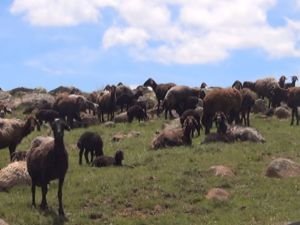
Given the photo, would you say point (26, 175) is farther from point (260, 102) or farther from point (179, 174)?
point (260, 102)

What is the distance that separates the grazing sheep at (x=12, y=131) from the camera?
1099 inches

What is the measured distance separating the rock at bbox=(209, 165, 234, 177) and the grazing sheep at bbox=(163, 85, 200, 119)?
58.2 ft

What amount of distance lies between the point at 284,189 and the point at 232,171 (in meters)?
2.71

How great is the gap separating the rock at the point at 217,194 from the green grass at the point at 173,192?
0.64ft

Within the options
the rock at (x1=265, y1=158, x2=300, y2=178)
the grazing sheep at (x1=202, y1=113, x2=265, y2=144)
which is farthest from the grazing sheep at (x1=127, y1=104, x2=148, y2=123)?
the rock at (x1=265, y1=158, x2=300, y2=178)

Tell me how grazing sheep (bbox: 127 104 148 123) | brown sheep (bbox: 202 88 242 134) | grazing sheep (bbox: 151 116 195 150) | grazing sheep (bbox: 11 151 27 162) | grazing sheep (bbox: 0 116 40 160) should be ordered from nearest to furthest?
grazing sheep (bbox: 11 151 27 162)
grazing sheep (bbox: 0 116 40 160)
grazing sheep (bbox: 151 116 195 150)
brown sheep (bbox: 202 88 242 134)
grazing sheep (bbox: 127 104 148 123)

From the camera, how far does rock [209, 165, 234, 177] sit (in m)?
21.9

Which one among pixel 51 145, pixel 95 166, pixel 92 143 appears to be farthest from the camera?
pixel 92 143

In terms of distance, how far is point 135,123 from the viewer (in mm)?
38281

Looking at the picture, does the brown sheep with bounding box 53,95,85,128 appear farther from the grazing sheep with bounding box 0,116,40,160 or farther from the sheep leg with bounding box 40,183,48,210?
the sheep leg with bounding box 40,183,48,210

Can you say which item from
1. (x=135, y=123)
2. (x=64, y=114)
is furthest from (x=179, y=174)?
(x=64, y=114)

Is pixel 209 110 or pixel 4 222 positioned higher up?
pixel 209 110

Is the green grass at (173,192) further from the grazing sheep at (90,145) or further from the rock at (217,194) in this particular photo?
the grazing sheep at (90,145)

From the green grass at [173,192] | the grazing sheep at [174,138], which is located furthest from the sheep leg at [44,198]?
the grazing sheep at [174,138]
